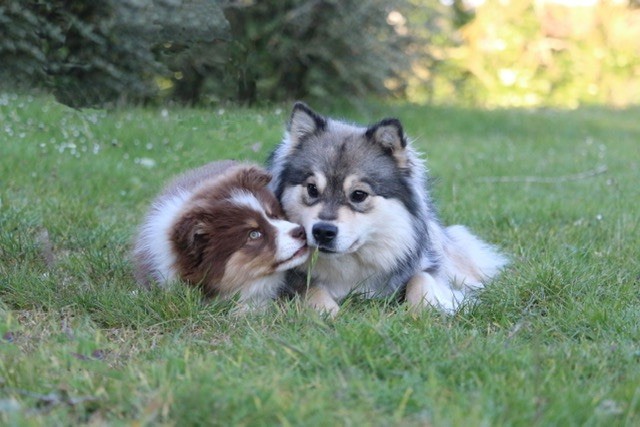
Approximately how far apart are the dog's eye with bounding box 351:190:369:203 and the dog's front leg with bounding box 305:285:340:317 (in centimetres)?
50

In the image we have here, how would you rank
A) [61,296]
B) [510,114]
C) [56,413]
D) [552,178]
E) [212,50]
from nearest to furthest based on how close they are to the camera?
1. [56,413]
2. [61,296]
3. [212,50]
4. [552,178]
5. [510,114]

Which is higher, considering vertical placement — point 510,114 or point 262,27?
point 262,27

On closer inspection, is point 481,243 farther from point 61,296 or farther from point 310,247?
point 61,296

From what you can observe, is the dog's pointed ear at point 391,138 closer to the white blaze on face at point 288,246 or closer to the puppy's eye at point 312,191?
the puppy's eye at point 312,191

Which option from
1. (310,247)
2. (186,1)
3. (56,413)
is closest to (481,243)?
(310,247)

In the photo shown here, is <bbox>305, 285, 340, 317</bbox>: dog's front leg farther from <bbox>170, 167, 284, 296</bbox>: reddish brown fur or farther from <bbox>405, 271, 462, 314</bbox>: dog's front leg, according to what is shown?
<bbox>405, 271, 462, 314</bbox>: dog's front leg

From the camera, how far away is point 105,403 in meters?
2.60

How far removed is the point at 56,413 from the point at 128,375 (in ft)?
1.18

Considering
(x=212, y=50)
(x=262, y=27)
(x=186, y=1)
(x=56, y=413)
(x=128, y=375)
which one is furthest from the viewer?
(x=262, y=27)

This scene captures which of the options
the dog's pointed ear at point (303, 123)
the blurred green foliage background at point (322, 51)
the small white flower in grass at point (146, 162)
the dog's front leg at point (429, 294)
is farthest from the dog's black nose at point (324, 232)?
the small white flower in grass at point (146, 162)

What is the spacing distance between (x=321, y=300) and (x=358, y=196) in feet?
1.88

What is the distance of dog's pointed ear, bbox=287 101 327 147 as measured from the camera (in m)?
4.24

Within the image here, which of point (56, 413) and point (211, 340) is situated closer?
point (56, 413)

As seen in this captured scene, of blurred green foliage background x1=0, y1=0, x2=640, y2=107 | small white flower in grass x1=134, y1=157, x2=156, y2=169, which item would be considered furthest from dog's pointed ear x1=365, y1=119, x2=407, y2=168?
Answer: small white flower in grass x1=134, y1=157, x2=156, y2=169
